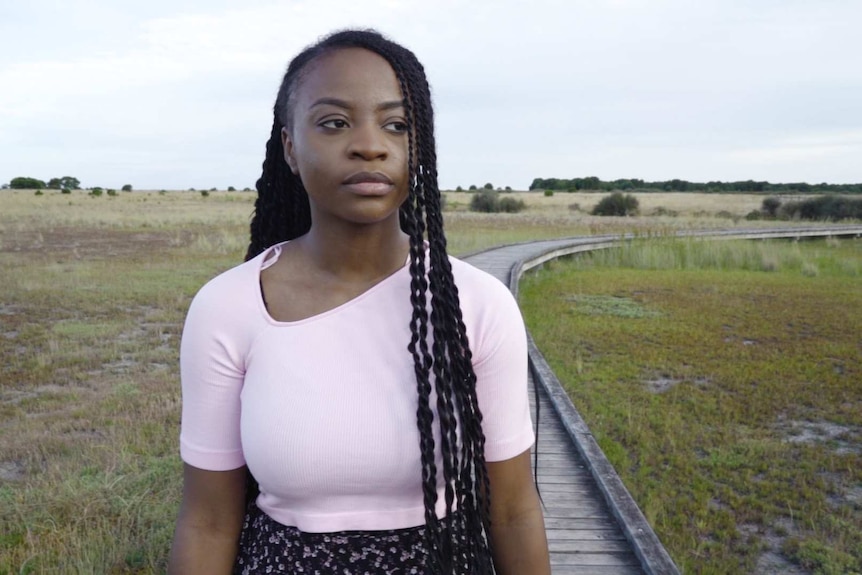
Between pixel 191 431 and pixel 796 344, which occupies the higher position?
pixel 191 431

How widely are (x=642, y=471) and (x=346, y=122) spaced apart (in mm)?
4877

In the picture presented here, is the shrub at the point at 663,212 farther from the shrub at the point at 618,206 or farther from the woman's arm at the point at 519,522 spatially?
the woman's arm at the point at 519,522

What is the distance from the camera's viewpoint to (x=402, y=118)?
147 centimetres

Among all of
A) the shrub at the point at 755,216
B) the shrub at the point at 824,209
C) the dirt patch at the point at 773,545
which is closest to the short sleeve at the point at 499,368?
the dirt patch at the point at 773,545

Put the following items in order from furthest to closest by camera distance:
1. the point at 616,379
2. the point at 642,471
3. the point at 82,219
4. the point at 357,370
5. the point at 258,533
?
the point at 82,219 → the point at 616,379 → the point at 642,471 → the point at 258,533 → the point at 357,370

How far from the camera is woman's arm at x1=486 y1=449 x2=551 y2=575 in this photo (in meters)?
1.49

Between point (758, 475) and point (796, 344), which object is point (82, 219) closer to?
point (796, 344)

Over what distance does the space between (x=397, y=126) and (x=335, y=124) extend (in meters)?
0.12

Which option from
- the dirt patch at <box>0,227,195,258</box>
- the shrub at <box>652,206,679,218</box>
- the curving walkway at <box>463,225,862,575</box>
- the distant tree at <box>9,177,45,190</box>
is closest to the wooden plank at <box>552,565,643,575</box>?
the curving walkway at <box>463,225,862,575</box>

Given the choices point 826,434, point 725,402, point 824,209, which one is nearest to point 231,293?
point 826,434

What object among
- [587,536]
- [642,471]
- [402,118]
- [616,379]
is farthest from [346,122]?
[616,379]

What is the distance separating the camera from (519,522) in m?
1.50

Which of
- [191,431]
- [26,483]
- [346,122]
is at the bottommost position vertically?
[26,483]

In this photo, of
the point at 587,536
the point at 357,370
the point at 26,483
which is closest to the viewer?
the point at 357,370
